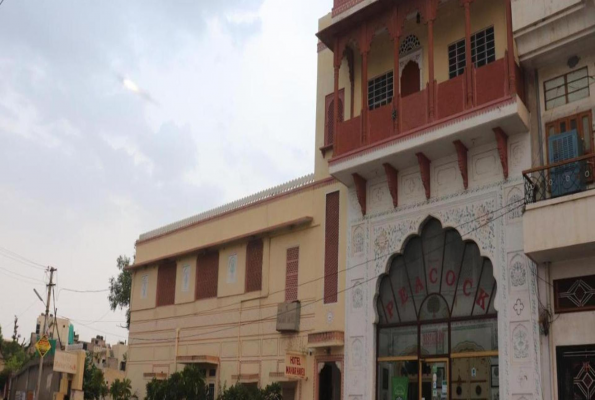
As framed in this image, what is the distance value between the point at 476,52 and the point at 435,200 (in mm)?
3307

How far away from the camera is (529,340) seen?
39.9 ft

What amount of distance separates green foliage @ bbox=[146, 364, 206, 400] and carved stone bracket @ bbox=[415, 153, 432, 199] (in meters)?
8.11

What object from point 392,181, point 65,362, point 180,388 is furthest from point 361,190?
point 65,362

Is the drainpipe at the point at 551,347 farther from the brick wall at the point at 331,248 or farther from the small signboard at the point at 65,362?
the small signboard at the point at 65,362

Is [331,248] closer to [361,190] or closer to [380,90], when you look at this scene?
[361,190]

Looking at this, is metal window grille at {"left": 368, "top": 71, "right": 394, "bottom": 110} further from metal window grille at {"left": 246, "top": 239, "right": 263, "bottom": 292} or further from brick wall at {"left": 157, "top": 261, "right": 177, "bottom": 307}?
brick wall at {"left": 157, "top": 261, "right": 177, "bottom": 307}

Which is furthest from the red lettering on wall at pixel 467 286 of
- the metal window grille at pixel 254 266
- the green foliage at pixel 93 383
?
the green foliage at pixel 93 383

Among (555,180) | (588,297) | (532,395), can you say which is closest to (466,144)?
(555,180)

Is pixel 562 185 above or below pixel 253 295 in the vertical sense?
above

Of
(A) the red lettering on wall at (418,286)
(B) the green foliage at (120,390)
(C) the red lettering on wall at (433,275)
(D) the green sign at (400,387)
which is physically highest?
(C) the red lettering on wall at (433,275)

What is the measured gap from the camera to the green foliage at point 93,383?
2824cm

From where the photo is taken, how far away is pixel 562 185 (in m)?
12.0

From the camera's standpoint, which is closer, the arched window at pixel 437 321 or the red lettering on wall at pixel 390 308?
the arched window at pixel 437 321

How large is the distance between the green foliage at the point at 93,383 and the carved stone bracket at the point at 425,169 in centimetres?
1884
